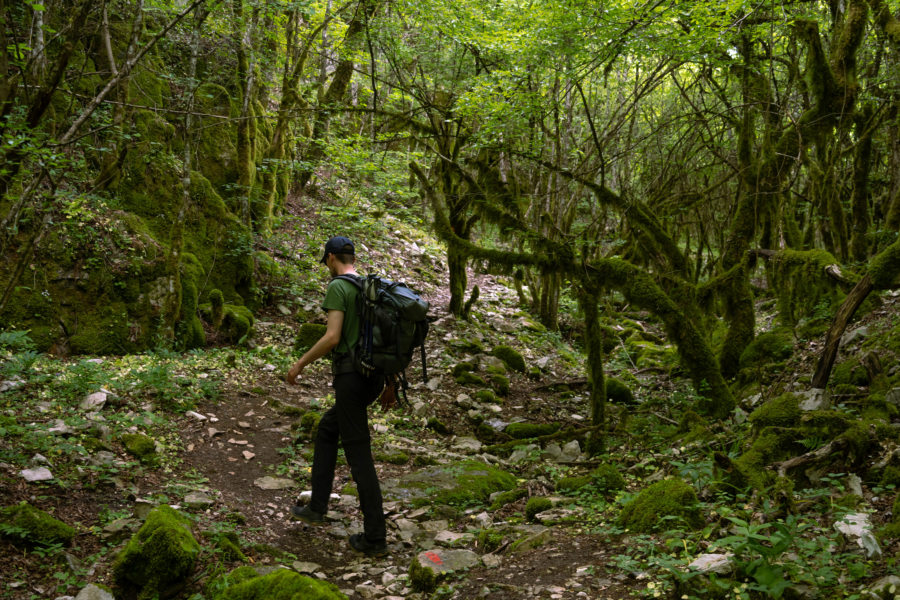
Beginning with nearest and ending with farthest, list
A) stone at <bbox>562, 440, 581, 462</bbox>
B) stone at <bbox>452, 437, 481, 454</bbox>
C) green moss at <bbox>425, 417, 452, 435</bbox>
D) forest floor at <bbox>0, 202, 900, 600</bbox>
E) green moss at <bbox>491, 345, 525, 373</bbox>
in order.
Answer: forest floor at <bbox>0, 202, 900, 600</bbox>
stone at <bbox>562, 440, 581, 462</bbox>
stone at <bbox>452, 437, 481, 454</bbox>
green moss at <bbox>425, 417, 452, 435</bbox>
green moss at <bbox>491, 345, 525, 373</bbox>

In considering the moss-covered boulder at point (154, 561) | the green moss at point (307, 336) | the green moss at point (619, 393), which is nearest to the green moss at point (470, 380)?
the green moss at point (619, 393)

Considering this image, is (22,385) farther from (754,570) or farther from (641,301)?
(641,301)

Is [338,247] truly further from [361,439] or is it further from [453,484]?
[453,484]

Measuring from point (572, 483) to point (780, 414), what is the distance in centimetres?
187

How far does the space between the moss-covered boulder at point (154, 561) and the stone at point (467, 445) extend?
416 cm

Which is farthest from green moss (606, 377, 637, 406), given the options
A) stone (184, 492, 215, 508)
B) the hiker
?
stone (184, 492, 215, 508)

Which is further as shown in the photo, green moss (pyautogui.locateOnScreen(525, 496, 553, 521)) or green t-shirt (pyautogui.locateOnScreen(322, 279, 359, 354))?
green moss (pyautogui.locateOnScreen(525, 496, 553, 521))

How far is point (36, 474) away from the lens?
150 inches

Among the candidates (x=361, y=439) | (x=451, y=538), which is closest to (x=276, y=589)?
(x=361, y=439)

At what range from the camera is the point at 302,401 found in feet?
25.6

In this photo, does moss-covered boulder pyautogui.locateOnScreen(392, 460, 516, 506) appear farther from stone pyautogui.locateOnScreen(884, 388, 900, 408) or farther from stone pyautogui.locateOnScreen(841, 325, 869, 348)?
stone pyautogui.locateOnScreen(841, 325, 869, 348)

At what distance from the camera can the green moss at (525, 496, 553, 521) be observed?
4625mm

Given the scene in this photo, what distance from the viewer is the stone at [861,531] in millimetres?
2603

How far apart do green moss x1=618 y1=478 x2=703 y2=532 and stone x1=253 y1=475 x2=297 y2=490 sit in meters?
3.06
